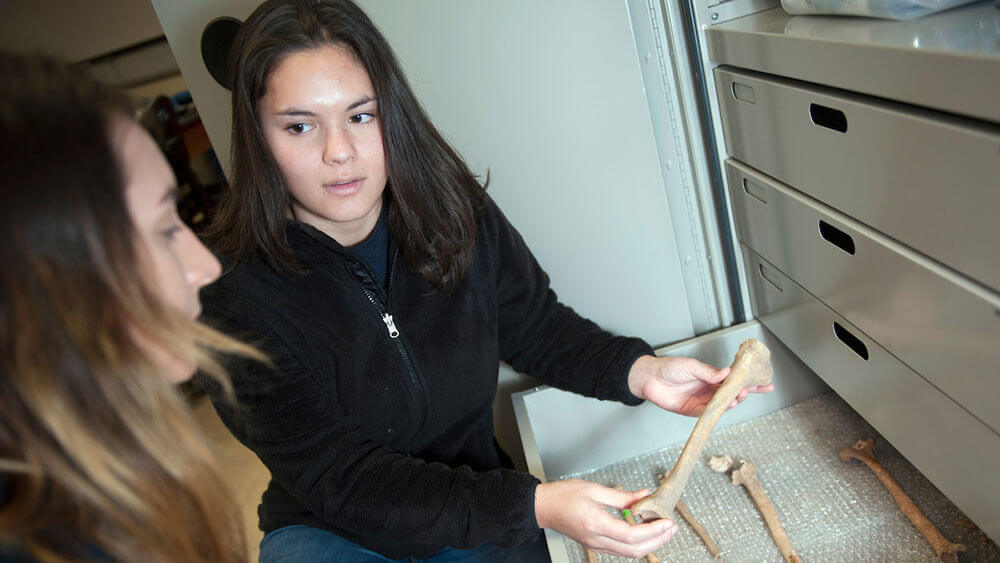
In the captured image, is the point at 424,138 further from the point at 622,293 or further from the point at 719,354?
the point at 719,354

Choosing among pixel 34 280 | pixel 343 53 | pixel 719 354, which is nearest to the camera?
pixel 34 280

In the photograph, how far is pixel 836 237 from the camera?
0.92m

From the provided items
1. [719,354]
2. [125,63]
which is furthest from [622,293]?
[125,63]

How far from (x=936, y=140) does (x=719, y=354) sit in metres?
0.63

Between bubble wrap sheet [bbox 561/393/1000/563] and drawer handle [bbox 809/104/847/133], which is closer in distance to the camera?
drawer handle [bbox 809/104/847/133]

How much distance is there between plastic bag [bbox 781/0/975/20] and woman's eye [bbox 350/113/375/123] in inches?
20.8

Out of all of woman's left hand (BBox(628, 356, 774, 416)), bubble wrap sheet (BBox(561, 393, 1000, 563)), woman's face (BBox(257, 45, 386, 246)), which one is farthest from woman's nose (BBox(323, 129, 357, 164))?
bubble wrap sheet (BBox(561, 393, 1000, 563))

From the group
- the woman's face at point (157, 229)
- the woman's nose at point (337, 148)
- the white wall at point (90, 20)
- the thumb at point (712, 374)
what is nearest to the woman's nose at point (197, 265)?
the woman's face at point (157, 229)

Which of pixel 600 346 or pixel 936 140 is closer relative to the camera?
pixel 936 140

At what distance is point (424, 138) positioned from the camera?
0.95 m

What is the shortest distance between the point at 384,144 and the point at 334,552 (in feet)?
1.67

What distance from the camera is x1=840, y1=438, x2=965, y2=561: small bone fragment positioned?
2.85ft

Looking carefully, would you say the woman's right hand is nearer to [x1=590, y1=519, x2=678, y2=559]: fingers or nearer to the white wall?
[x1=590, y1=519, x2=678, y2=559]: fingers

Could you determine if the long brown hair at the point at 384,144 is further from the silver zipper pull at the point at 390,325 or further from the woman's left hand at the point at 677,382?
the woman's left hand at the point at 677,382
